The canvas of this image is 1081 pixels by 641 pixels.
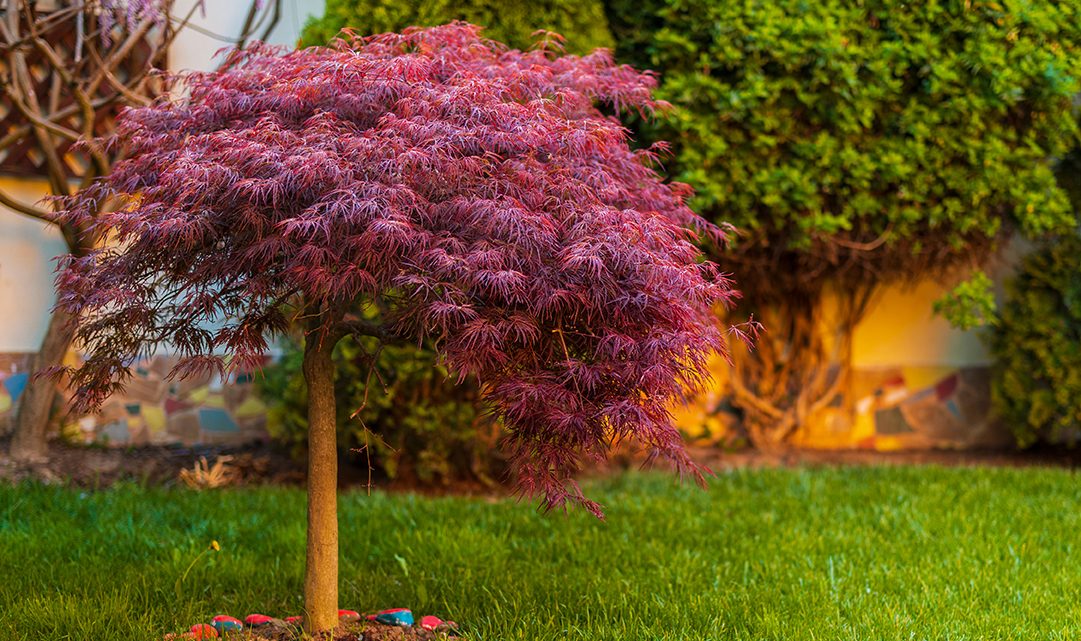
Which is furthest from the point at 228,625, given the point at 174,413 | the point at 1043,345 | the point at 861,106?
the point at 1043,345

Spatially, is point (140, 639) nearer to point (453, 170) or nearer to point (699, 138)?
point (453, 170)

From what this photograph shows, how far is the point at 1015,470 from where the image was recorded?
575 centimetres

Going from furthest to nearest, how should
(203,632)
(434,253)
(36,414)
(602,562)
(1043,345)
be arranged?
(1043,345) → (36,414) → (602,562) → (203,632) → (434,253)

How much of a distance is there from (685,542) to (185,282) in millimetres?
2526

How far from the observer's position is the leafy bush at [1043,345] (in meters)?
6.02

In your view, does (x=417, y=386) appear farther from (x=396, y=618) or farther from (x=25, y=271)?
(x=25, y=271)

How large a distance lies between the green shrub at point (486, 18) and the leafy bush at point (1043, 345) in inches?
128

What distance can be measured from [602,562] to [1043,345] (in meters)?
3.76

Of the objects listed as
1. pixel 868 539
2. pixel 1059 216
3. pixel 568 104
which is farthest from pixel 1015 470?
pixel 568 104

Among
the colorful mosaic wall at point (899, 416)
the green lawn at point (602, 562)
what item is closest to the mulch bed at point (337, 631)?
the green lawn at point (602, 562)

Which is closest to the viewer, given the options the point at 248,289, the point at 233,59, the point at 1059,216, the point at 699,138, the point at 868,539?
the point at 248,289

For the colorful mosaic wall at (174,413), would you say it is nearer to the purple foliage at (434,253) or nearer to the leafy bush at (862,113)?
the leafy bush at (862,113)

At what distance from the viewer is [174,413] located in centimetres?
584

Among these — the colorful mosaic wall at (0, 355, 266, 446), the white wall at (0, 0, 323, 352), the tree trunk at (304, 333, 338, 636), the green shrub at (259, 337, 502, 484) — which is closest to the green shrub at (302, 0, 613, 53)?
the white wall at (0, 0, 323, 352)
